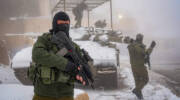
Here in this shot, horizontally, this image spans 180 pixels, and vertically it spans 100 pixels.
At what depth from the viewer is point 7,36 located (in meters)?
18.3

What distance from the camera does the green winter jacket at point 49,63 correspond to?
1918 mm

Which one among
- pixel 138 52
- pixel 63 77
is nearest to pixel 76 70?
pixel 63 77

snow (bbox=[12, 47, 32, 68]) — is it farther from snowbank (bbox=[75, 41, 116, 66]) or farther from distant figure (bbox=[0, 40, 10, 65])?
distant figure (bbox=[0, 40, 10, 65])

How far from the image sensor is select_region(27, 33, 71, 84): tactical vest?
1.93 metres

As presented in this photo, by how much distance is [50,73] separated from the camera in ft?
6.33

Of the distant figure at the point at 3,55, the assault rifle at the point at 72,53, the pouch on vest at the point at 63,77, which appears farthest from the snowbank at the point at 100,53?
the distant figure at the point at 3,55

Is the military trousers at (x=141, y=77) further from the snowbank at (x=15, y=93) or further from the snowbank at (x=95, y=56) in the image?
the snowbank at (x=15, y=93)

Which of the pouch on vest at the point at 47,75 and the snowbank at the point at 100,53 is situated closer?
the pouch on vest at the point at 47,75

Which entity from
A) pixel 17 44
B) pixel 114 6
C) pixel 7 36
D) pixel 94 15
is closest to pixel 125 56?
pixel 17 44

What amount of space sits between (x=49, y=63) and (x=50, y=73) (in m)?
0.08

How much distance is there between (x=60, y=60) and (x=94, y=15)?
1133 inches

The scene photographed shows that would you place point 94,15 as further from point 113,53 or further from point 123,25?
point 113,53

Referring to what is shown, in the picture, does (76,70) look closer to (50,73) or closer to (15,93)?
(50,73)

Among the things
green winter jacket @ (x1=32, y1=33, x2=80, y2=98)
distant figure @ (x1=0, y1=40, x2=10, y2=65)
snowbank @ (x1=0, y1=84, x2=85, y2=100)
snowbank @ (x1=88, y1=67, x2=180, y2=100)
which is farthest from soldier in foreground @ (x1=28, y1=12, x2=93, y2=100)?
distant figure @ (x1=0, y1=40, x2=10, y2=65)
